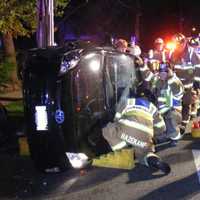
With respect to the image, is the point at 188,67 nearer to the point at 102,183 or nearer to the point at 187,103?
the point at 187,103

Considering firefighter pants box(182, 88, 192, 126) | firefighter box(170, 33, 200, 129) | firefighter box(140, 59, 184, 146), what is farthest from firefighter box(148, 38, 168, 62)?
firefighter box(140, 59, 184, 146)

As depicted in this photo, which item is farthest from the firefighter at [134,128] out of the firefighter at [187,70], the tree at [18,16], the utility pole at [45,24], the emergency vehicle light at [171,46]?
the tree at [18,16]

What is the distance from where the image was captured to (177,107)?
917 centimetres

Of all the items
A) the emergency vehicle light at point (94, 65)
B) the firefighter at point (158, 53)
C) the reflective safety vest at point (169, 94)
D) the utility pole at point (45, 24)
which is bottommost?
the reflective safety vest at point (169, 94)

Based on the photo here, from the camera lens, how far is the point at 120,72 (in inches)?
305

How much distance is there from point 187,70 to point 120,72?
315cm

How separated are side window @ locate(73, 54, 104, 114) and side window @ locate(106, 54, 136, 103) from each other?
0.32 m

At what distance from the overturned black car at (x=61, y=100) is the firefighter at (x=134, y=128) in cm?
34

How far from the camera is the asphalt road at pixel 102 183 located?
627cm

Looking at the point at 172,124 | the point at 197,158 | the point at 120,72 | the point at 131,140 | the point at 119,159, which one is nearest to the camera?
the point at 131,140

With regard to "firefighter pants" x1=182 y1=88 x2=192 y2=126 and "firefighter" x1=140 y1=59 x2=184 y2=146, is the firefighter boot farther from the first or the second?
"firefighter pants" x1=182 y1=88 x2=192 y2=126

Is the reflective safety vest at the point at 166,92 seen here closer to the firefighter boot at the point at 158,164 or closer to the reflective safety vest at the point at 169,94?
the reflective safety vest at the point at 169,94

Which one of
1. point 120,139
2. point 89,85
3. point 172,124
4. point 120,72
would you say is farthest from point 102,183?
point 172,124

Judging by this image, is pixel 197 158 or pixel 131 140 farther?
pixel 197 158
